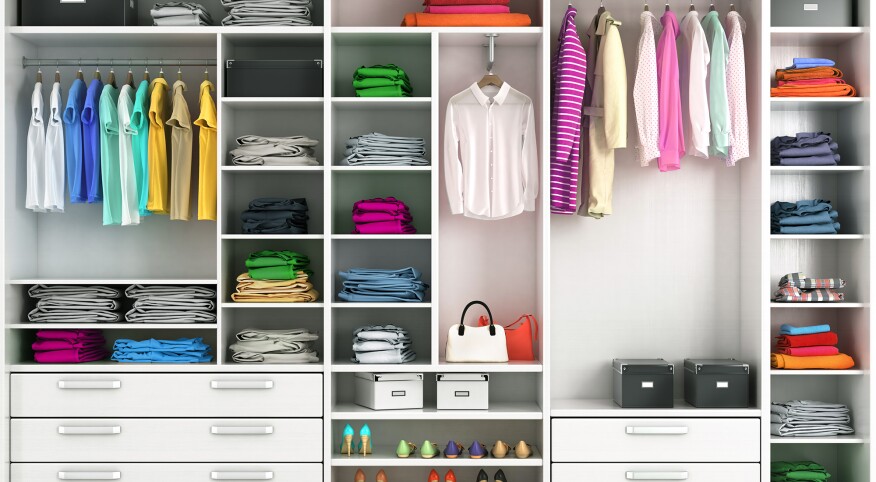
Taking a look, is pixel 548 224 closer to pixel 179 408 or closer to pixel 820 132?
pixel 820 132

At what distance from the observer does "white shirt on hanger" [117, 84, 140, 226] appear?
3801 mm

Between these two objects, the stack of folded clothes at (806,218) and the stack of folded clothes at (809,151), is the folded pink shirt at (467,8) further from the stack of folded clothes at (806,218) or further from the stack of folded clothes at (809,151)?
the stack of folded clothes at (806,218)

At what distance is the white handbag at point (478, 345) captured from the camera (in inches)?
→ 151

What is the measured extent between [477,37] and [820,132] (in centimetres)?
174

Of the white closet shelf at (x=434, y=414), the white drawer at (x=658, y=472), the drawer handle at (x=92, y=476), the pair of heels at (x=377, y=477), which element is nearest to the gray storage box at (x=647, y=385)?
the white drawer at (x=658, y=472)

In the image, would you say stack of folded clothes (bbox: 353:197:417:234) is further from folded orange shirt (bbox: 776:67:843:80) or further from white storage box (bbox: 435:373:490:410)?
folded orange shirt (bbox: 776:67:843:80)

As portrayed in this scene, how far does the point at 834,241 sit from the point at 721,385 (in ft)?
3.23

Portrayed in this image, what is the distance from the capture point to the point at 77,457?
3713mm

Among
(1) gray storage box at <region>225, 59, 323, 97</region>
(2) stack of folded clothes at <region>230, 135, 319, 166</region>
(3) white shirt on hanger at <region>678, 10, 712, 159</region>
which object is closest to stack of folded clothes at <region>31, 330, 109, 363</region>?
(2) stack of folded clothes at <region>230, 135, 319, 166</region>

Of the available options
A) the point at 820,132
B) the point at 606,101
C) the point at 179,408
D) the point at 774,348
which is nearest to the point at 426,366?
the point at 179,408

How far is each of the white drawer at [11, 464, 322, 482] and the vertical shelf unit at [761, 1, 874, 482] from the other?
6.96 ft

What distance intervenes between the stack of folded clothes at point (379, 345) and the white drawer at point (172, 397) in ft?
0.75

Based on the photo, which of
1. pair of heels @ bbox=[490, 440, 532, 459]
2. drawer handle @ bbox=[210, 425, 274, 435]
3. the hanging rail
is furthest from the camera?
the hanging rail

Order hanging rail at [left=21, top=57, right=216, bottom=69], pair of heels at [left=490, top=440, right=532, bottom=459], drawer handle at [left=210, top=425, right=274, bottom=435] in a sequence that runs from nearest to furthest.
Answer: drawer handle at [left=210, top=425, right=274, bottom=435] < pair of heels at [left=490, top=440, right=532, bottom=459] < hanging rail at [left=21, top=57, right=216, bottom=69]
